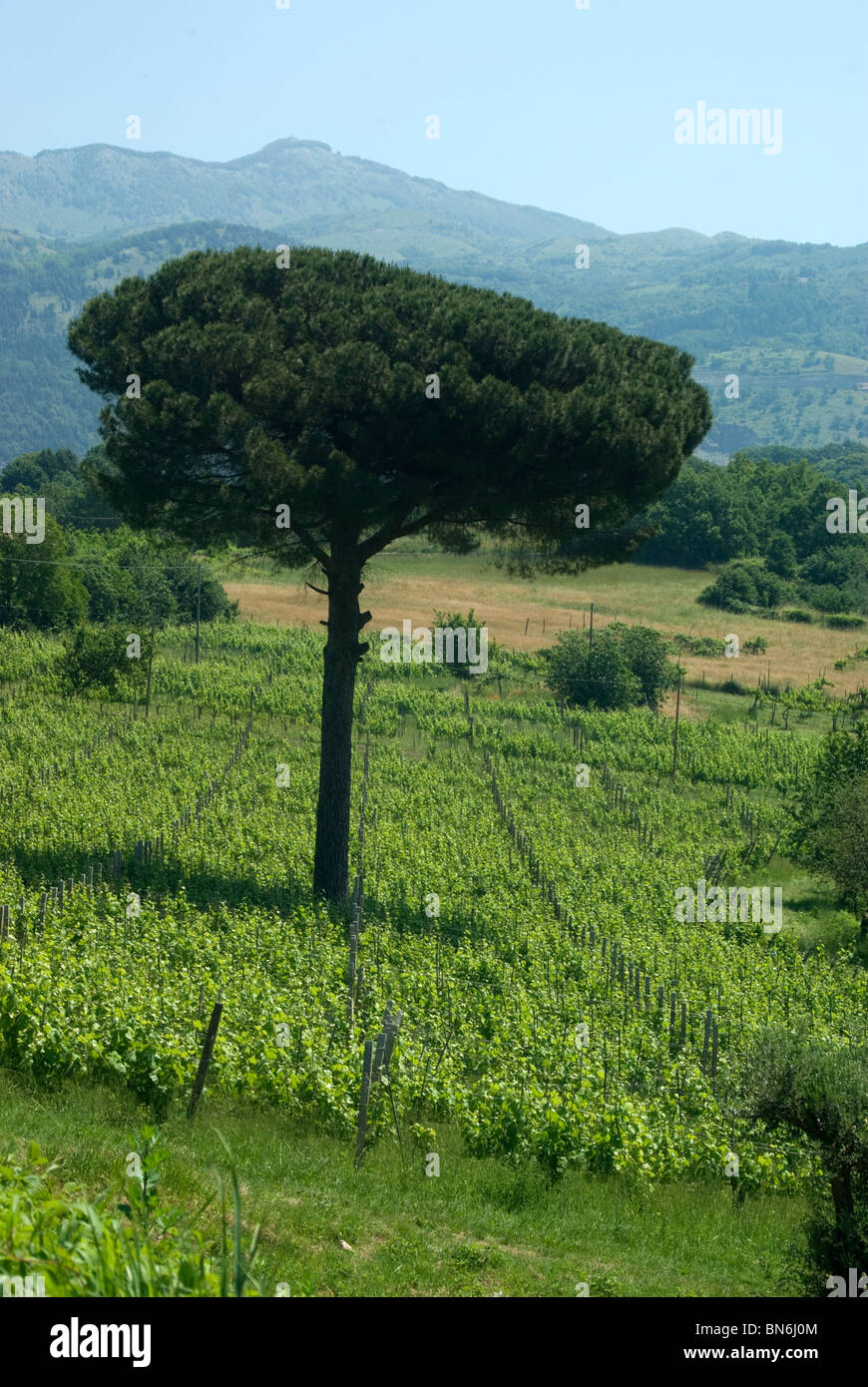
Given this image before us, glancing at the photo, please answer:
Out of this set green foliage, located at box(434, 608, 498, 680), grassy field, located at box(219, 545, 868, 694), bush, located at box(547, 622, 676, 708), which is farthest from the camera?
grassy field, located at box(219, 545, 868, 694)

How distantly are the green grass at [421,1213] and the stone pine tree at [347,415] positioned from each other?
10637 millimetres

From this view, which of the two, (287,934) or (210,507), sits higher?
→ (210,507)

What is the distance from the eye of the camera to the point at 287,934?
57.9ft

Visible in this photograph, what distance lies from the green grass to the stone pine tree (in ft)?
34.9

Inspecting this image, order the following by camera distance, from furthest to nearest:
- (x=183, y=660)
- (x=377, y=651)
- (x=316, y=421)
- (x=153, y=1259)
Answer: (x=377, y=651)
(x=183, y=660)
(x=316, y=421)
(x=153, y=1259)

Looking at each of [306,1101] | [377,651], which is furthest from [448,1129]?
[377,651]

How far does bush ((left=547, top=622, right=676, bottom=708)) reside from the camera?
2025 inches

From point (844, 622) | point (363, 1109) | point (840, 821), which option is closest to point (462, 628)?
point (840, 821)

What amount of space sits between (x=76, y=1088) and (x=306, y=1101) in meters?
2.18

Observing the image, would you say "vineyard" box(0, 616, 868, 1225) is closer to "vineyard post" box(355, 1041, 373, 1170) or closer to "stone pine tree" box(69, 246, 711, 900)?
"vineyard post" box(355, 1041, 373, 1170)

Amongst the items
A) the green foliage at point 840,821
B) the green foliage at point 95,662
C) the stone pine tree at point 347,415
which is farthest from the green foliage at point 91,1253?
the green foliage at point 95,662

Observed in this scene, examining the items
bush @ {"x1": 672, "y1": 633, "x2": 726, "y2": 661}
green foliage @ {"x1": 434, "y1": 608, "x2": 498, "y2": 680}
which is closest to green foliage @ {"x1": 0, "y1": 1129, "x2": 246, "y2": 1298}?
green foliage @ {"x1": 434, "y1": 608, "x2": 498, "y2": 680}

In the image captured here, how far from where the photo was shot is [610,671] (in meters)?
52.6
